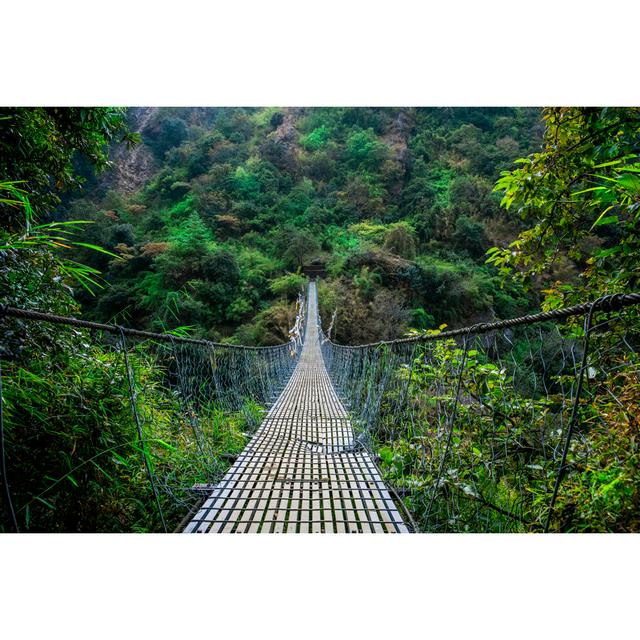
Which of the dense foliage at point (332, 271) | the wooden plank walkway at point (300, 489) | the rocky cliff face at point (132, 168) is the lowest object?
the wooden plank walkway at point (300, 489)

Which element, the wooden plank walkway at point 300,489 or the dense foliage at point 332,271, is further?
the wooden plank walkway at point 300,489

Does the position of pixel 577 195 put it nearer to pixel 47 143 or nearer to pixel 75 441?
pixel 75 441

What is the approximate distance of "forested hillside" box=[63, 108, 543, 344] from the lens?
855cm

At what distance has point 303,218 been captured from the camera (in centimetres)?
1276

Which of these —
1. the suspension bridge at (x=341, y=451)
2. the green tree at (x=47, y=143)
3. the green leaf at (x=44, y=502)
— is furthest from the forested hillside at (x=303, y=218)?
the green leaf at (x=44, y=502)

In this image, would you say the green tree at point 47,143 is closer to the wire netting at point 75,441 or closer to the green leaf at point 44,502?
the wire netting at point 75,441

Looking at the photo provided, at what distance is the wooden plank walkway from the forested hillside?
4.82m

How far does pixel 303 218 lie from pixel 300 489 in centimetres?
1246

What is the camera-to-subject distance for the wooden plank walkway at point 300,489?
999 millimetres

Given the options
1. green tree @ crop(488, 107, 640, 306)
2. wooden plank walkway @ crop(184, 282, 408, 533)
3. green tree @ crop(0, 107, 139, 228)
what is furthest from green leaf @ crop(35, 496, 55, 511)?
green tree @ crop(488, 107, 640, 306)

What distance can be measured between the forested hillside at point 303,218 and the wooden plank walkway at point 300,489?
15.8 ft

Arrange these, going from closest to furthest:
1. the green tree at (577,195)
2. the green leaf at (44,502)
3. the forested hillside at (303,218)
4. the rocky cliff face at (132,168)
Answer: the green leaf at (44,502), the green tree at (577,195), the forested hillside at (303,218), the rocky cliff face at (132,168)

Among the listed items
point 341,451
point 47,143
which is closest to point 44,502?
point 341,451
